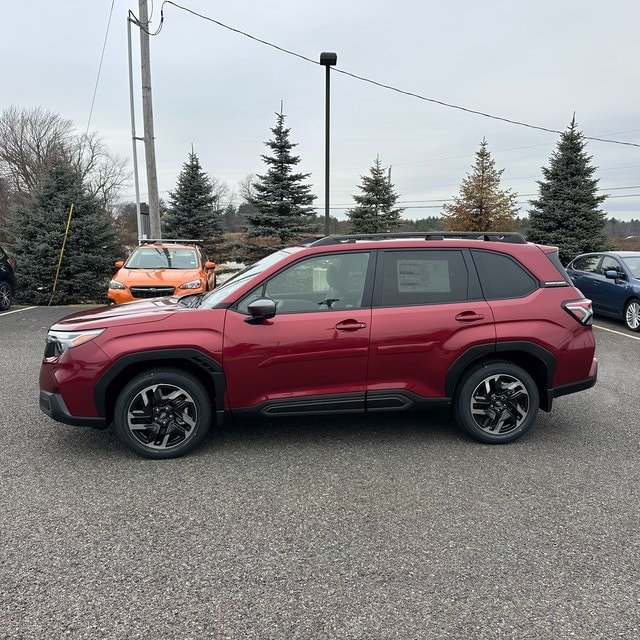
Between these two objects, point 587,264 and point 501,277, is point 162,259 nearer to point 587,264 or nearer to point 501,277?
point 501,277

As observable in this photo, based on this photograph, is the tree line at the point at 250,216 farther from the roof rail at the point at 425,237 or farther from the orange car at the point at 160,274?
the roof rail at the point at 425,237

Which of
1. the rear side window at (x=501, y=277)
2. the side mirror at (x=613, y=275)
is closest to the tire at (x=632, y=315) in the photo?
the side mirror at (x=613, y=275)

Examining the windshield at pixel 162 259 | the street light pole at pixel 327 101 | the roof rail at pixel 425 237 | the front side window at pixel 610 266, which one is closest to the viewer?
the roof rail at pixel 425 237

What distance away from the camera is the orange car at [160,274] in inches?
364

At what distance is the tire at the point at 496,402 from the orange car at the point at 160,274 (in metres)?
6.14

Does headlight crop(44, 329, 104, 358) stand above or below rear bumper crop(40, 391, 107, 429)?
above

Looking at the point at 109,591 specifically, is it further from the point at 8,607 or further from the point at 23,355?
the point at 23,355

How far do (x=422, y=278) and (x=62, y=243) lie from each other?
12.8 m

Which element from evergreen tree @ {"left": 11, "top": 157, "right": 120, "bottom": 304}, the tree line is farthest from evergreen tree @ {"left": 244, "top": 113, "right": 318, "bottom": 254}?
evergreen tree @ {"left": 11, "top": 157, "right": 120, "bottom": 304}

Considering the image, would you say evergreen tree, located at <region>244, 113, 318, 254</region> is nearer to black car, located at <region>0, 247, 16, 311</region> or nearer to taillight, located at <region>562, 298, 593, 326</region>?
black car, located at <region>0, 247, 16, 311</region>

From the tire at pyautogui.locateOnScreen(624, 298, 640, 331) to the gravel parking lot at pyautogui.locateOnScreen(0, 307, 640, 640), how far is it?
236 inches

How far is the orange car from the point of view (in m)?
9.26

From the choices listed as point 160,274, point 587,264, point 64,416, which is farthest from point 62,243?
point 587,264

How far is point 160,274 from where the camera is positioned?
9703 millimetres
